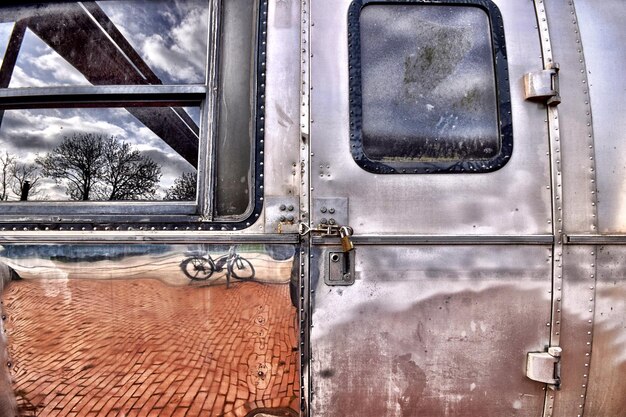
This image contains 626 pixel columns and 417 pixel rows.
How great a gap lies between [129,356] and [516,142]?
178 centimetres

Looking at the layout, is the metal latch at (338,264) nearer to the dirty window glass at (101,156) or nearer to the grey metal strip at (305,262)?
the grey metal strip at (305,262)

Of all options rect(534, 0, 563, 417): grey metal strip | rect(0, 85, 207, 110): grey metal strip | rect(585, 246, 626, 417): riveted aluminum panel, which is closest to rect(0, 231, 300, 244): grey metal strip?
rect(0, 85, 207, 110): grey metal strip

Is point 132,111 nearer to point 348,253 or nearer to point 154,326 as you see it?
point 154,326

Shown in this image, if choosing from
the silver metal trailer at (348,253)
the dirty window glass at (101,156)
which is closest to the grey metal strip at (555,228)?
the silver metal trailer at (348,253)

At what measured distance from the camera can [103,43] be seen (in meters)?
1.61

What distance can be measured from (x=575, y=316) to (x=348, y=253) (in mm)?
945

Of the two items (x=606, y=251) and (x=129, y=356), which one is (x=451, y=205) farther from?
(x=129, y=356)

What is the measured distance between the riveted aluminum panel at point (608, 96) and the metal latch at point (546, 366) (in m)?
0.54

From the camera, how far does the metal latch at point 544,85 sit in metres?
1.44

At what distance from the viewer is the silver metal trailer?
1389 mm

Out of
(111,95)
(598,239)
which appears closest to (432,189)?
(598,239)

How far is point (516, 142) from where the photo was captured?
1.45 meters

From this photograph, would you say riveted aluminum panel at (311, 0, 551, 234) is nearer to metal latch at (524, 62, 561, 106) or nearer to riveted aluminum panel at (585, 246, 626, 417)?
metal latch at (524, 62, 561, 106)

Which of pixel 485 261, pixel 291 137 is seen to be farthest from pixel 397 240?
pixel 291 137
